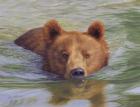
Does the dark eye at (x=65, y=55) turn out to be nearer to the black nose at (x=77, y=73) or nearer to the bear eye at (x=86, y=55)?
the bear eye at (x=86, y=55)

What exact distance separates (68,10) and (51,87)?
19.2 ft

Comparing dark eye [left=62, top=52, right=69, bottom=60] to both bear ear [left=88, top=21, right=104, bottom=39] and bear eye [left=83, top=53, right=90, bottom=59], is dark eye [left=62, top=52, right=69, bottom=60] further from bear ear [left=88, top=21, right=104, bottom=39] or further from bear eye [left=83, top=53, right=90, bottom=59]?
bear ear [left=88, top=21, right=104, bottom=39]

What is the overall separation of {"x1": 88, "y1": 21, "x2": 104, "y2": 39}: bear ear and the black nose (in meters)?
1.13

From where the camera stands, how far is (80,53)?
24.5 ft

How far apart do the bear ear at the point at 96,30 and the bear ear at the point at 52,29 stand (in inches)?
17.8

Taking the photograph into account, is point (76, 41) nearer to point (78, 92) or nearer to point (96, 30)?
point (96, 30)

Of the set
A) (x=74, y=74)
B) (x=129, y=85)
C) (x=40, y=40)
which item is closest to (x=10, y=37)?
(x=40, y=40)

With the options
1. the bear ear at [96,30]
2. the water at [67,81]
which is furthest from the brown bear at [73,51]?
the water at [67,81]

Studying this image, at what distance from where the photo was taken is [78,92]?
636 centimetres

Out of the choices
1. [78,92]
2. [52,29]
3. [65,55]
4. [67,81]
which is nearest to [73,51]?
[65,55]

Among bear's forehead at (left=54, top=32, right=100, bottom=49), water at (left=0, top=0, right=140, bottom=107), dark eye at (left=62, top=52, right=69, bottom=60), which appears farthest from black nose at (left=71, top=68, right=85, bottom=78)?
bear's forehead at (left=54, top=32, right=100, bottom=49)

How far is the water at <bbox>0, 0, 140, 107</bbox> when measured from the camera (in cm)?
596

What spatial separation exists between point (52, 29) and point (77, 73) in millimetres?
1248

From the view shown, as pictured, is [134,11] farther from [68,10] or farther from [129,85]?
[129,85]
